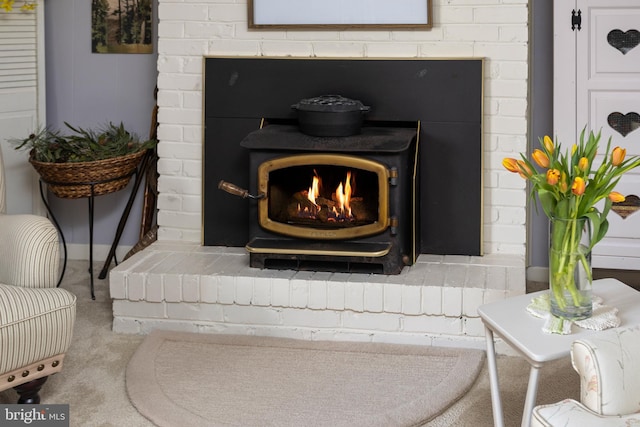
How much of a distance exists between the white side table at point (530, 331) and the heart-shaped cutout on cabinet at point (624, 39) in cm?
169

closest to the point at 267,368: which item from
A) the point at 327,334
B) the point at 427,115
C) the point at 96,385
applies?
the point at 327,334

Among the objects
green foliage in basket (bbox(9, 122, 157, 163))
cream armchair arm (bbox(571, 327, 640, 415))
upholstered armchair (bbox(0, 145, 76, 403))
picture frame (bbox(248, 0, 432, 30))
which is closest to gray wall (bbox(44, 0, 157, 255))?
green foliage in basket (bbox(9, 122, 157, 163))

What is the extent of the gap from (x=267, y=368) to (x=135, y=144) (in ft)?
4.81

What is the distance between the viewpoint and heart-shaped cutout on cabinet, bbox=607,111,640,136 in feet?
13.7

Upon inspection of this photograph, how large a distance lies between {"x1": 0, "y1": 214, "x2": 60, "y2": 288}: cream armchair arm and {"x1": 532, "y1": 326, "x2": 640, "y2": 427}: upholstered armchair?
5.53 feet

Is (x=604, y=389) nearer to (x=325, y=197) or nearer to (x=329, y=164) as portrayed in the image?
(x=329, y=164)

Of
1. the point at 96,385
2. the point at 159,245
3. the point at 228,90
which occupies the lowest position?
the point at 96,385

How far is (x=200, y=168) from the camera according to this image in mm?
4109

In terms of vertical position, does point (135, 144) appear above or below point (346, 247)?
above

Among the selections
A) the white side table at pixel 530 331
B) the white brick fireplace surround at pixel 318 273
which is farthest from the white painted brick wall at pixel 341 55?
the white side table at pixel 530 331

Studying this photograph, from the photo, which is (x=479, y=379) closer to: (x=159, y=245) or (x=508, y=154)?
(x=508, y=154)

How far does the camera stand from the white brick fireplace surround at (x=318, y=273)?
11.7ft

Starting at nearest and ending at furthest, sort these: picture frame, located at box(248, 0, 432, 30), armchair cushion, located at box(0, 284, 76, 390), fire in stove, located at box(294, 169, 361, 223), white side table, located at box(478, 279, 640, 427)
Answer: white side table, located at box(478, 279, 640, 427) < armchair cushion, located at box(0, 284, 76, 390) < fire in stove, located at box(294, 169, 361, 223) < picture frame, located at box(248, 0, 432, 30)

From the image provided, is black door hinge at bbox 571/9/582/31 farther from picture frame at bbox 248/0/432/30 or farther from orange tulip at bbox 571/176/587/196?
orange tulip at bbox 571/176/587/196
